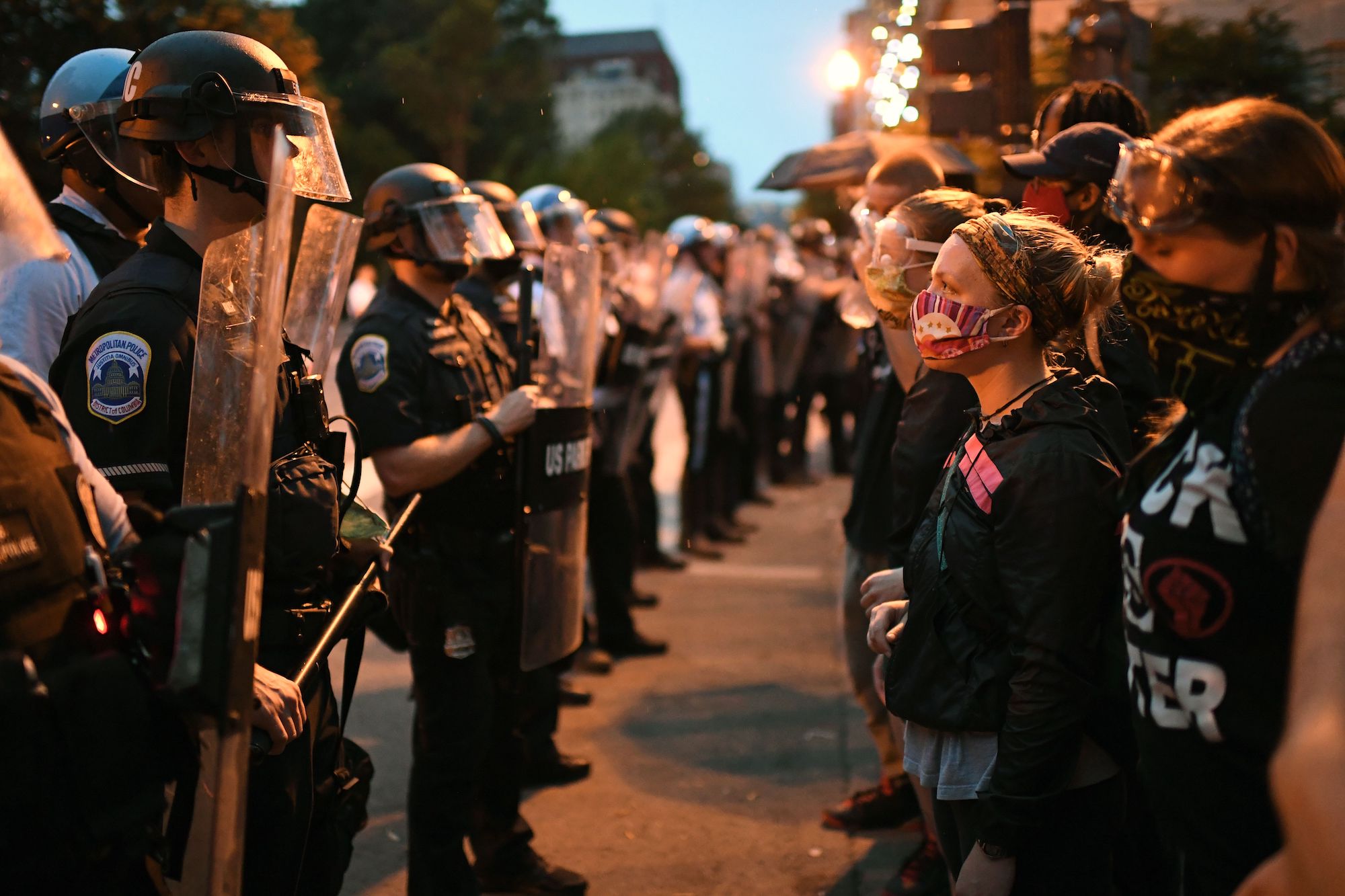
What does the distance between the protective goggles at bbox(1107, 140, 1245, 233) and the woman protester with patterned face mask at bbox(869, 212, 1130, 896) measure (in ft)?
2.02

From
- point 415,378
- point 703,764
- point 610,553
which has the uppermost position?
point 415,378

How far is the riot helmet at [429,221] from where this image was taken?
3.74m

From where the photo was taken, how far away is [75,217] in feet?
11.1

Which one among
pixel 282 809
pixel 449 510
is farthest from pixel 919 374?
pixel 282 809

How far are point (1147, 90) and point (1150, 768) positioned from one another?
462 centimetres

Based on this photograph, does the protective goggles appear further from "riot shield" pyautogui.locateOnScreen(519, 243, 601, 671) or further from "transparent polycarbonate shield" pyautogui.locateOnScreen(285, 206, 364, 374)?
"riot shield" pyautogui.locateOnScreen(519, 243, 601, 671)

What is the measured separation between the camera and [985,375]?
2582 millimetres

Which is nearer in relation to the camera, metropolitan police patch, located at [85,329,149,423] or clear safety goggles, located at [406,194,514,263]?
metropolitan police patch, located at [85,329,149,423]

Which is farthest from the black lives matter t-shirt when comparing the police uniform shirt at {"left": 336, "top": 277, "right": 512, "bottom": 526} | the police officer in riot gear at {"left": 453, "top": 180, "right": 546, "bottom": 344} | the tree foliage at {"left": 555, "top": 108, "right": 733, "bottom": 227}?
the tree foliage at {"left": 555, "top": 108, "right": 733, "bottom": 227}

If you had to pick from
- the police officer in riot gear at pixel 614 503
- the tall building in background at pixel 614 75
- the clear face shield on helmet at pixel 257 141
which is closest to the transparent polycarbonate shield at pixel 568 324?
the clear face shield on helmet at pixel 257 141

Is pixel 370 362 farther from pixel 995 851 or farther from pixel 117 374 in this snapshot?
pixel 995 851

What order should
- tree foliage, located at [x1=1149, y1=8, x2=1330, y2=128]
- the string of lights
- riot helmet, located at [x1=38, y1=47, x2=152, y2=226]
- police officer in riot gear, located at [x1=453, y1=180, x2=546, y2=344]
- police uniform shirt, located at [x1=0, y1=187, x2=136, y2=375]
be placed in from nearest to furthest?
1. police uniform shirt, located at [x1=0, y1=187, x2=136, y2=375]
2. riot helmet, located at [x1=38, y1=47, x2=152, y2=226]
3. tree foliage, located at [x1=1149, y1=8, x2=1330, y2=128]
4. police officer in riot gear, located at [x1=453, y1=180, x2=546, y2=344]
5. the string of lights

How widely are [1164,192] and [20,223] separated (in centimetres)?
166

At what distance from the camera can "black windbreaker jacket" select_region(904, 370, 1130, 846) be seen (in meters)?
2.25
